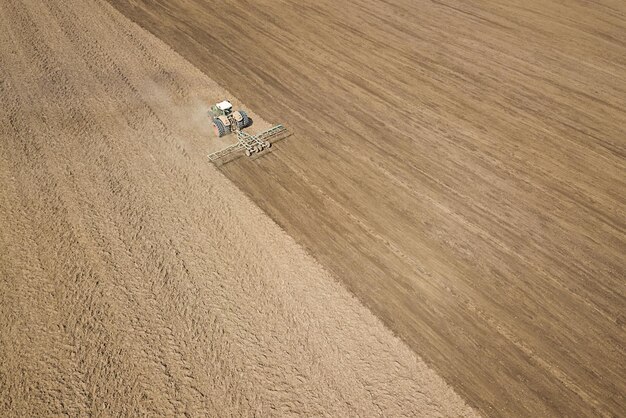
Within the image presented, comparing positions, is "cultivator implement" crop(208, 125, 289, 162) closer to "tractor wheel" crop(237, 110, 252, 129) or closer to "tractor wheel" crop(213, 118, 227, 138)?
"tractor wheel" crop(237, 110, 252, 129)

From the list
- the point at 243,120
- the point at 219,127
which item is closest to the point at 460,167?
the point at 243,120

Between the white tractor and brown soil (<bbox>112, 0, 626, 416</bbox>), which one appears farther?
the white tractor

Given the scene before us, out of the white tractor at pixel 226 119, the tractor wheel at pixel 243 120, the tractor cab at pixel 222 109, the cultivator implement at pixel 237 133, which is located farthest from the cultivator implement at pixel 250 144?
the tractor cab at pixel 222 109

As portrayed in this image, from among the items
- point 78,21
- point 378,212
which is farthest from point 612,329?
point 78,21

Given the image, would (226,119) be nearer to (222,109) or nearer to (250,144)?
(222,109)

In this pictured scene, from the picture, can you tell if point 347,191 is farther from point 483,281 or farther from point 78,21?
point 78,21

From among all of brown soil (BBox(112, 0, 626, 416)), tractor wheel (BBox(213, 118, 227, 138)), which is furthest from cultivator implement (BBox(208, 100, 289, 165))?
brown soil (BBox(112, 0, 626, 416))

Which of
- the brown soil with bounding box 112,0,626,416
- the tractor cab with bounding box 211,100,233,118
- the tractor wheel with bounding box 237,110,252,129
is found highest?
the tractor cab with bounding box 211,100,233,118
